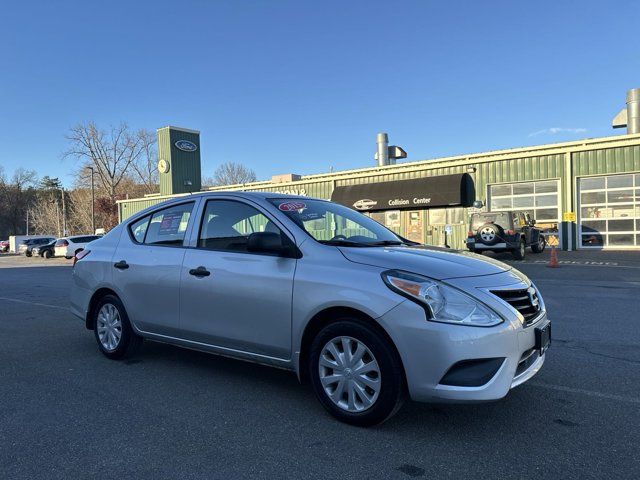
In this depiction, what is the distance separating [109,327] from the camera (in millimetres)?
5301

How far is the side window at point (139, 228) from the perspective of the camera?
5.16 metres

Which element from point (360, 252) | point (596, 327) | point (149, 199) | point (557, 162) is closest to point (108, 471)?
point (360, 252)

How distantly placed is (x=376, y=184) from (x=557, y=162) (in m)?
8.28

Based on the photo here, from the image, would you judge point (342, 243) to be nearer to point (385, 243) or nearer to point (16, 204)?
point (385, 243)

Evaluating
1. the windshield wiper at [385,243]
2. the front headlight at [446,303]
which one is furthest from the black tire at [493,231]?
the front headlight at [446,303]

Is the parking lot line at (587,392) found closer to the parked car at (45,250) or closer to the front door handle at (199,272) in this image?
the front door handle at (199,272)

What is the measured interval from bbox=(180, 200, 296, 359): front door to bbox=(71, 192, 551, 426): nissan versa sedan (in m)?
0.01

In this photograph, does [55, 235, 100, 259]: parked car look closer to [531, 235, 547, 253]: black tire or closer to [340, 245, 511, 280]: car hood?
[531, 235, 547, 253]: black tire

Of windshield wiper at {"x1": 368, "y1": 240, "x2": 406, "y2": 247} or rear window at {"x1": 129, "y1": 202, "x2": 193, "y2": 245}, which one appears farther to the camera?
rear window at {"x1": 129, "y1": 202, "x2": 193, "y2": 245}

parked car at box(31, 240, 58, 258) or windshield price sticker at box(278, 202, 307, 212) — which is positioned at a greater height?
windshield price sticker at box(278, 202, 307, 212)

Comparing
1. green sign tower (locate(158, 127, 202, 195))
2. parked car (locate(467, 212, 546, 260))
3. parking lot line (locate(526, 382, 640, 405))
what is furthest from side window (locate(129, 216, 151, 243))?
green sign tower (locate(158, 127, 202, 195))

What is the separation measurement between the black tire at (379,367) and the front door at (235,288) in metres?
0.38

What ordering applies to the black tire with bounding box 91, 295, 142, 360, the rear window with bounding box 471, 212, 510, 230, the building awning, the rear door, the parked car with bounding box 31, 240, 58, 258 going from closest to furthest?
the rear door
the black tire with bounding box 91, 295, 142, 360
the rear window with bounding box 471, 212, 510, 230
the building awning
the parked car with bounding box 31, 240, 58, 258

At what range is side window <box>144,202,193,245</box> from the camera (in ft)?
15.5
